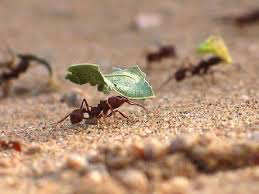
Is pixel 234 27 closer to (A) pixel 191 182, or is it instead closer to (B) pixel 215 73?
(B) pixel 215 73

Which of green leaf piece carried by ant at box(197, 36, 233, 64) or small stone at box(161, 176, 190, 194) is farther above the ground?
green leaf piece carried by ant at box(197, 36, 233, 64)

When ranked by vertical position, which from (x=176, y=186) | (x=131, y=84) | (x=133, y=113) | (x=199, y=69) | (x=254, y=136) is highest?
(x=199, y=69)

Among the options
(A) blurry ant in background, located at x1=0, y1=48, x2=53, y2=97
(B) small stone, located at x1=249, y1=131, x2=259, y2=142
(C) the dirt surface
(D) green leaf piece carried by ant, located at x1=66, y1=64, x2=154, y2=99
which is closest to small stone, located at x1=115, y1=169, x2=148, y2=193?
(C) the dirt surface

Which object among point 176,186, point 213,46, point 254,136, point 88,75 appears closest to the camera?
point 176,186

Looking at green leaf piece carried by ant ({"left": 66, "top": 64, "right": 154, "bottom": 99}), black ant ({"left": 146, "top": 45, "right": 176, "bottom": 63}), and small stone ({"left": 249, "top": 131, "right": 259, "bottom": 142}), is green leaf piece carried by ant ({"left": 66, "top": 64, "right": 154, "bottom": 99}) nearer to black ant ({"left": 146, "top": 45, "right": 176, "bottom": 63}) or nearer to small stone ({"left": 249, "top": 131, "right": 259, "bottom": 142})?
small stone ({"left": 249, "top": 131, "right": 259, "bottom": 142})

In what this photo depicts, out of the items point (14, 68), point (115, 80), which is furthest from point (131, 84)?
point (14, 68)

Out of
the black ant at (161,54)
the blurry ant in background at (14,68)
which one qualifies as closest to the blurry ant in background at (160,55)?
the black ant at (161,54)

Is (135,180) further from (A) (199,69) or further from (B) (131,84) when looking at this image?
(A) (199,69)

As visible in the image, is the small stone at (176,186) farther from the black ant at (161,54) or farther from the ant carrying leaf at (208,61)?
the black ant at (161,54)

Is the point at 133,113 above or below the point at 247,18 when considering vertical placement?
below
